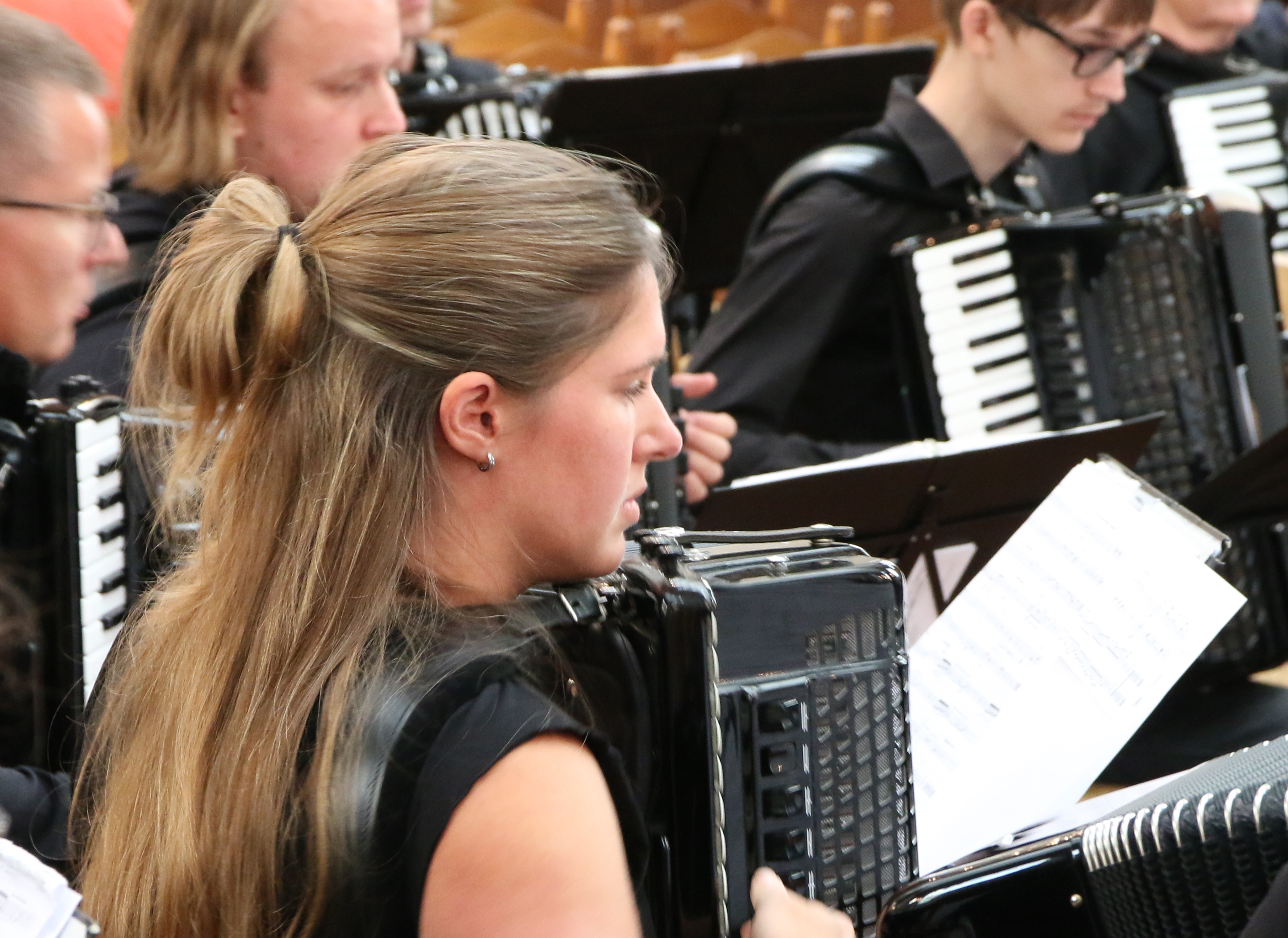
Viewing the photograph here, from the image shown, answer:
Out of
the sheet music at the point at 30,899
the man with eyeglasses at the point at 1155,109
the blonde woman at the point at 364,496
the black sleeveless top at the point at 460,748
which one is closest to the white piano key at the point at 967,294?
the man with eyeglasses at the point at 1155,109

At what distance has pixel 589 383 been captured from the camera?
1.01 m

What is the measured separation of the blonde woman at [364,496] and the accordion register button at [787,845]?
3 cm

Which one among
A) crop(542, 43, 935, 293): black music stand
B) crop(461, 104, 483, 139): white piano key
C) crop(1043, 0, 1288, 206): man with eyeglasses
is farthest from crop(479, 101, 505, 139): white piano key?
crop(1043, 0, 1288, 206): man with eyeglasses

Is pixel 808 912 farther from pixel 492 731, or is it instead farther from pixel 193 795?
pixel 193 795

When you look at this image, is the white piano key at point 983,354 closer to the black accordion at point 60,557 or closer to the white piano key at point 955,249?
the white piano key at point 955,249

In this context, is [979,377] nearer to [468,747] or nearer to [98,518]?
[98,518]

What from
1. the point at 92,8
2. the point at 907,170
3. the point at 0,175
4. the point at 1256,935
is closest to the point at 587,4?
the point at 92,8

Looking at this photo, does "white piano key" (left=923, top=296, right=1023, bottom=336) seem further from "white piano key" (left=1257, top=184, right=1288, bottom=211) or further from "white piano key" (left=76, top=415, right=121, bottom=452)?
"white piano key" (left=1257, top=184, right=1288, bottom=211)

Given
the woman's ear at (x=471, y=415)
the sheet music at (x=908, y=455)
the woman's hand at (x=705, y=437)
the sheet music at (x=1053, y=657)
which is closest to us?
the woman's ear at (x=471, y=415)

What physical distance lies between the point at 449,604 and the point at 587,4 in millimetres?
4457

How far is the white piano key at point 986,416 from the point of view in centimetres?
211

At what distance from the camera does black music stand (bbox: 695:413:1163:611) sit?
4.98 feet

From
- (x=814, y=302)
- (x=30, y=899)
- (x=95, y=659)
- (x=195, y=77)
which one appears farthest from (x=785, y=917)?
(x=195, y=77)

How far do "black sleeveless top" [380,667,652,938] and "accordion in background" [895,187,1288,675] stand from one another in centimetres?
134
